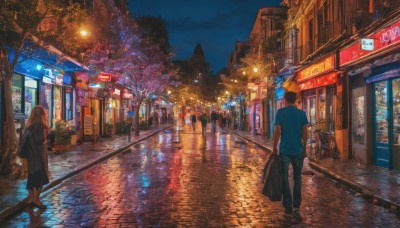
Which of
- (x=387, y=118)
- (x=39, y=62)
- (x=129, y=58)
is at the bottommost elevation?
(x=387, y=118)

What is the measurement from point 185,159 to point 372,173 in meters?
6.49

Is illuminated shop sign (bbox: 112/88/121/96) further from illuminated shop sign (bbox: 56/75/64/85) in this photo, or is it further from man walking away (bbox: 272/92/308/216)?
man walking away (bbox: 272/92/308/216)

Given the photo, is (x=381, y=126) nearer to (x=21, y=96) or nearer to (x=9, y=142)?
(x=9, y=142)

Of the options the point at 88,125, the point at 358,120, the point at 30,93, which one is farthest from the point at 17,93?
the point at 358,120

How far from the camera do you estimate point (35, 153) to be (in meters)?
6.47

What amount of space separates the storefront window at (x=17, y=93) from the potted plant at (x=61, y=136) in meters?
2.02

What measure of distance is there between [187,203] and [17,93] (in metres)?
9.61

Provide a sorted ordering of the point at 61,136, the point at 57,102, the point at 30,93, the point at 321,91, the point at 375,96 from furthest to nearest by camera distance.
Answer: the point at 57,102
the point at 321,91
the point at 61,136
the point at 30,93
the point at 375,96

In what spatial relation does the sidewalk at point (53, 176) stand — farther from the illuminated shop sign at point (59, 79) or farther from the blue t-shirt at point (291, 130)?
the blue t-shirt at point (291, 130)

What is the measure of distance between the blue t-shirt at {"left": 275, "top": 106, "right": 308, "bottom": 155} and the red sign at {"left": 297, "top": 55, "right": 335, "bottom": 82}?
8584 mm

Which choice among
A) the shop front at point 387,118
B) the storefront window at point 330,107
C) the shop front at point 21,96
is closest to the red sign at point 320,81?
the storefront window at point 330,107

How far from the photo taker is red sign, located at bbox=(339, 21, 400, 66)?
8.88 meters

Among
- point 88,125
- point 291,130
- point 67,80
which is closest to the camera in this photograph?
point 291,130

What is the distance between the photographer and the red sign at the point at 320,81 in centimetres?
1381
